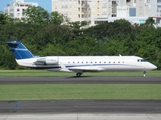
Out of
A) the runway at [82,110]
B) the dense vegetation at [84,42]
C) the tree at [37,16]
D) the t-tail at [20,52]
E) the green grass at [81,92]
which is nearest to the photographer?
the runway at [82,110]

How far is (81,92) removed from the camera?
38.1m

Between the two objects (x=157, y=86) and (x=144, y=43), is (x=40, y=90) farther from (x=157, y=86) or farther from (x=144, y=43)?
(x=144, y=43)

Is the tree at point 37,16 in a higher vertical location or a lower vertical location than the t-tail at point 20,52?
higher

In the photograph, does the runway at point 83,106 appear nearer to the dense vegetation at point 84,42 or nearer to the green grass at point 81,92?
the green grass at point 81,92

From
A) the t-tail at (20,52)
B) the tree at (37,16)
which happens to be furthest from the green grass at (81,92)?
the tree at (37,16)

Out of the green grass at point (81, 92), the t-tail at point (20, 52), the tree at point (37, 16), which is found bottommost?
the green grass at point (81, 92)

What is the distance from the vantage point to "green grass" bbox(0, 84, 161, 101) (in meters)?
34.4

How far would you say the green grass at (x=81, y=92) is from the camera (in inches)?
1353

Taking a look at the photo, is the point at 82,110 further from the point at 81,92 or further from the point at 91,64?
the point at 91,64

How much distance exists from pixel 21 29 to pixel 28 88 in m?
79.9

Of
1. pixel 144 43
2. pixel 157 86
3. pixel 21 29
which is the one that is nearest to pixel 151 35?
pixel 144 43

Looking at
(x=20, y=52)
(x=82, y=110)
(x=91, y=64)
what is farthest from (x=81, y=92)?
(x=20, y=52)

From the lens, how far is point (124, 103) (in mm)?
30156

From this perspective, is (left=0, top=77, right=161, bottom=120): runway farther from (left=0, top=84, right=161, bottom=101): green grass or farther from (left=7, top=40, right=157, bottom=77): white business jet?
(left=7, top=40, right=157, bottom=77): white business jet
